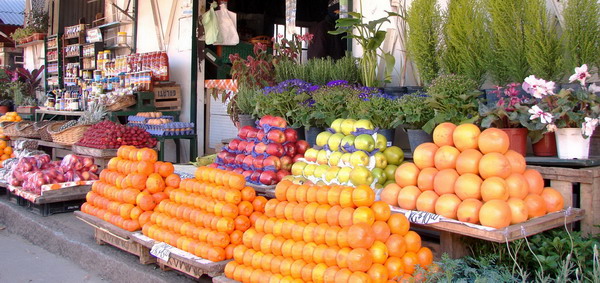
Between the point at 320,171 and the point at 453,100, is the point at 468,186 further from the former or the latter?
the point at 320,171

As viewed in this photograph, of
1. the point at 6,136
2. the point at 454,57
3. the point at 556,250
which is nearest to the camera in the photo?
the point at 556,250

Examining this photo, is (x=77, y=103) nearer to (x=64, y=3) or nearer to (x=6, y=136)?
(x=6, y=136)

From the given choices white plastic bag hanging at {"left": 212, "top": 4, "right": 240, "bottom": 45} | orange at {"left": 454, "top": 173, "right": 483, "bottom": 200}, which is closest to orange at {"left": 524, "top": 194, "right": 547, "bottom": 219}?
orange at {"left": 454, "top": 173, "right": 483, "bottom": 200}

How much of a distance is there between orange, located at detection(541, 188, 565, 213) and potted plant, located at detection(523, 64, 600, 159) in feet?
0.96

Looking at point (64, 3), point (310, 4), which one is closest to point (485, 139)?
point (310, 4)

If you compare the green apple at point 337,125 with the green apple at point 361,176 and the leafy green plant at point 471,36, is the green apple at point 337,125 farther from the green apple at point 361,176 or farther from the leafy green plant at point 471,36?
the leafy green plant at point 471,36

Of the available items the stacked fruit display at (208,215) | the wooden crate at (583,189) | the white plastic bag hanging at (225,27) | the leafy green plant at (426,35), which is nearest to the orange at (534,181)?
the wooden crate at (583,189)

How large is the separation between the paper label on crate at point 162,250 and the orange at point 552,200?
8.01 ft

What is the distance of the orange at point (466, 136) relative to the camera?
3066 millimetres

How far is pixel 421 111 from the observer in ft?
12.2

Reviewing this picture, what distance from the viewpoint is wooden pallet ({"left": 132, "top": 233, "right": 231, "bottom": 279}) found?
3.39m

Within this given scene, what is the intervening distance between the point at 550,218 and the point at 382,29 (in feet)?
9.18

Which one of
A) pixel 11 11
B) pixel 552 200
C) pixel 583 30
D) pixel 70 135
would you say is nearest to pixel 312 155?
pixel 552 200

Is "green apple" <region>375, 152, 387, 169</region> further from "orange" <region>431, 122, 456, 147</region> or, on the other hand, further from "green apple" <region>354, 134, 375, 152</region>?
"orange" <region>431, 122, 456, 147</region>
